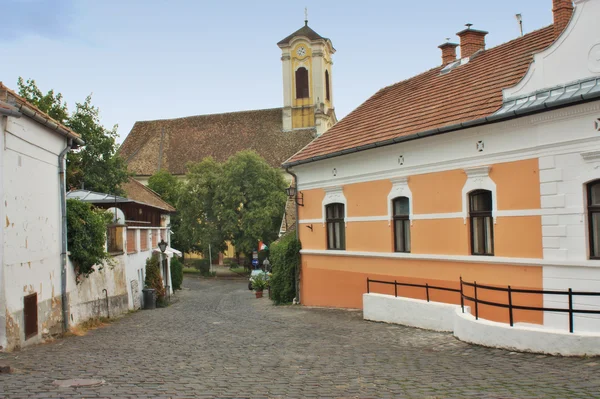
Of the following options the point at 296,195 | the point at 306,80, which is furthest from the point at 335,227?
the point at 306,80

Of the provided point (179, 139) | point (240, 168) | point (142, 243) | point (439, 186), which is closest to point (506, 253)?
point (439, 186)

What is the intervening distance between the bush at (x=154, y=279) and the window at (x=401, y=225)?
47.6 ft

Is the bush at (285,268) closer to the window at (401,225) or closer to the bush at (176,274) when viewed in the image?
the window at (401,225)

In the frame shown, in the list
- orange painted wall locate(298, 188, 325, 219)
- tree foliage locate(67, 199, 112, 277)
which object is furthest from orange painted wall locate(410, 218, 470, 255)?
tree foliage locate(67, 199, 112, 277)

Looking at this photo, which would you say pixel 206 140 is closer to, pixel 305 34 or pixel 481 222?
pixel 305 34

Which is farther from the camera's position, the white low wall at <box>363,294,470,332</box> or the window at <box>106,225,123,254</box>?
the window at <box>106,225,123,254</box>

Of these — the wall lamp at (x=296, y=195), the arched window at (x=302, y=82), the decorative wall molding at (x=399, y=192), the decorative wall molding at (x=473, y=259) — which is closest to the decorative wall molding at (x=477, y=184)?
the decorative wall molding at (x=473, y=259)

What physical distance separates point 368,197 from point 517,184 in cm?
609

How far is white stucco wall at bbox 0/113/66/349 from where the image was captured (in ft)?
42.3

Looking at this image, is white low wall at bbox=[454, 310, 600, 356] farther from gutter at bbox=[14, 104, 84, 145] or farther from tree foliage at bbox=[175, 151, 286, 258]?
tree foliage at bbox=[175, 151, 286, 258]

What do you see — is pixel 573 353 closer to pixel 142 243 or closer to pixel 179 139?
pixel 142 243

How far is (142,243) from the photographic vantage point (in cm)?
2905

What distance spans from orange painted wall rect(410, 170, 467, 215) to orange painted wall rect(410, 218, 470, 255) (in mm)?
324

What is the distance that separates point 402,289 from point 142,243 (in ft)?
48.5
